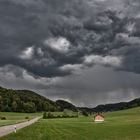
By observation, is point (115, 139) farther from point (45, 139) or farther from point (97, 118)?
point (97, 118)

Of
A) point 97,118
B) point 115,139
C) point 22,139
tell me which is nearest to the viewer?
point 115,139

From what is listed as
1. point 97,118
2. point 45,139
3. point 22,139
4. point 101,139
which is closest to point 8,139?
point 22,139

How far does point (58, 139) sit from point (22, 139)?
219 inches

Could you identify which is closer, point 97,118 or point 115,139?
point 115,139

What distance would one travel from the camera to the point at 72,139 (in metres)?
49.3

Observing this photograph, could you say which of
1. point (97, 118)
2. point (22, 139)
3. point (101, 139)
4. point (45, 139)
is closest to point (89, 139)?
point (101, 139)

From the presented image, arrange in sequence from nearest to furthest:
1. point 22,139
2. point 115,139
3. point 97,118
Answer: point 115,139 → point 22,139 → point 97,118

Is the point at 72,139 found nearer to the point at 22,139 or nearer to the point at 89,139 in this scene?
the point at 89,139

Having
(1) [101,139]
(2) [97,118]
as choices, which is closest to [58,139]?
(1) [101,139]

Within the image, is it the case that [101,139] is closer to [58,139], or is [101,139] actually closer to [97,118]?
[58,139]

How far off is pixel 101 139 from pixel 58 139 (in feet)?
17.4

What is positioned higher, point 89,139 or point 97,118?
point 97,118

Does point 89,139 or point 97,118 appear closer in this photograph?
point 89,139

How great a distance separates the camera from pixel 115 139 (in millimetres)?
48406
